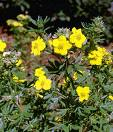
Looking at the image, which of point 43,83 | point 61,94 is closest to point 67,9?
point 61,94

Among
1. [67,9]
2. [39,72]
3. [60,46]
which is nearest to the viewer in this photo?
[60,46]

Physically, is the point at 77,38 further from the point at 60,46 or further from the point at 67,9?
the point at 67,9

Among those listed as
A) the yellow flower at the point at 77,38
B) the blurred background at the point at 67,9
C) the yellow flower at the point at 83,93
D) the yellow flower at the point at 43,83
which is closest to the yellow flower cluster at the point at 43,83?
the yellow flower at the point at 43,83

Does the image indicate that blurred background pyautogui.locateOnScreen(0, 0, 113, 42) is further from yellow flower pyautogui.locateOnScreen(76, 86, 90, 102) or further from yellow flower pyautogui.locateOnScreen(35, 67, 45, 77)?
yellow flower pyautogui.locateOnScreen(76, 86, 90, 102)

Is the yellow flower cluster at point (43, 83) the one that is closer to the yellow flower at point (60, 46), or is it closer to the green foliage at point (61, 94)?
the green foliage at point (61, 94)

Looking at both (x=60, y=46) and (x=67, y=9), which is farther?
(x=67, y=9)

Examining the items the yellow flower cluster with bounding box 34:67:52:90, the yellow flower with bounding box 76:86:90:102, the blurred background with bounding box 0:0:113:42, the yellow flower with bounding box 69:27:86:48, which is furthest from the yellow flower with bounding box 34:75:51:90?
the blurred background with bounding box 0:0:113:42
